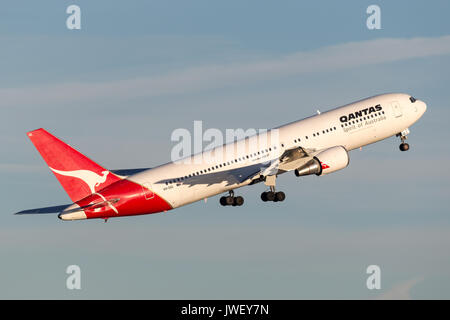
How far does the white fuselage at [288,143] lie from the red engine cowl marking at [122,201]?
2.77 ft

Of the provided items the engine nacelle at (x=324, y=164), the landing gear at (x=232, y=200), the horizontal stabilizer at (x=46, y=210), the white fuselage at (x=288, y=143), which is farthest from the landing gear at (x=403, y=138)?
the horizontal stabilizer at (x=46, y=210)

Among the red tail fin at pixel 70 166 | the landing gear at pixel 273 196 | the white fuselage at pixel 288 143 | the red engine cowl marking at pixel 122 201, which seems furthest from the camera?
the landing gear at pixel 273 196

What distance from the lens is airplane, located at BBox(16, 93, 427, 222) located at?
6494 centimetres

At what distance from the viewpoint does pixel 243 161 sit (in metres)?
68.5

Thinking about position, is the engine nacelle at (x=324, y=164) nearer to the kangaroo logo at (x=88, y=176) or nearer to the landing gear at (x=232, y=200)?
the landing gear at (x=232, y=200)

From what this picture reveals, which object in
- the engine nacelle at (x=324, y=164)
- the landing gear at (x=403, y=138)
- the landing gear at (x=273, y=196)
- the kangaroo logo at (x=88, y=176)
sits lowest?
the landing gear at (x=273, y=196)

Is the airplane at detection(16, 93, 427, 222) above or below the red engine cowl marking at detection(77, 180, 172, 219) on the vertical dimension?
A: above

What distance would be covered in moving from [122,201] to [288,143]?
1513 cm

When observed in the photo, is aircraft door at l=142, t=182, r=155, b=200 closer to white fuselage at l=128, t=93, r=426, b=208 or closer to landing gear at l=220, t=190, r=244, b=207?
white fuselage at l=128, t=93, r=426, b=208

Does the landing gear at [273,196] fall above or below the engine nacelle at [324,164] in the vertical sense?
below

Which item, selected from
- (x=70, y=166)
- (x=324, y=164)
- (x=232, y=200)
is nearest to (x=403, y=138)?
(x=324, y=164)

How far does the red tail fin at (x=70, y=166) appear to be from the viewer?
2549 inches

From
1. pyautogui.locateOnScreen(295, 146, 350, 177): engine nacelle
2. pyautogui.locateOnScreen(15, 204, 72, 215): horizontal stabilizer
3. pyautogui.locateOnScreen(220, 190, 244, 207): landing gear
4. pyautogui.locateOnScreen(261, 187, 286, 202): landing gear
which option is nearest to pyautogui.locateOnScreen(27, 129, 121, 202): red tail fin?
pyautogui.locateOnScreen(15, 204, 72, 215): horizontal stabilizer
